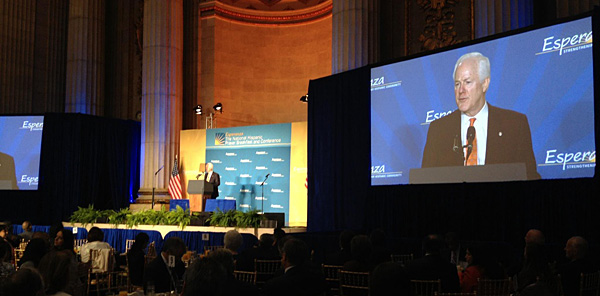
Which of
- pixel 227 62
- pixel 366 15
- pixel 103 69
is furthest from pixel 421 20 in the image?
pixel 103 69

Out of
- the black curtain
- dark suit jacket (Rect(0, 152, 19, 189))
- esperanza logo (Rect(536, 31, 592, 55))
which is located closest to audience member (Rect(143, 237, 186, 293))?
the black curtain

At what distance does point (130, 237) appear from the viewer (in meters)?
13.2

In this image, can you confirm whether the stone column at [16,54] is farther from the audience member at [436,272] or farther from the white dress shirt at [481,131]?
the audience member at [436,272]

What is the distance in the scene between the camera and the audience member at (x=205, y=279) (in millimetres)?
3467

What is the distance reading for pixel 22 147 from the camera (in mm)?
16875

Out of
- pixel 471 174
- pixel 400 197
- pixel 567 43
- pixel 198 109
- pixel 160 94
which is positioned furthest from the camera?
pixel 198 109

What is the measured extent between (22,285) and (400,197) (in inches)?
313

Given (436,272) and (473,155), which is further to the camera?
(473,155)

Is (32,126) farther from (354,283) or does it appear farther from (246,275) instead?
(354,283)

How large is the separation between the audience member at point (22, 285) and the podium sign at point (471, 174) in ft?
23.0

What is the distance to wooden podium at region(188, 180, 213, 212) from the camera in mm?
14625

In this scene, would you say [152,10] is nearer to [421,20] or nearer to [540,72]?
[421,20]

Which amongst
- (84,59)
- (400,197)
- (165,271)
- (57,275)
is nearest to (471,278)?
(165,271)

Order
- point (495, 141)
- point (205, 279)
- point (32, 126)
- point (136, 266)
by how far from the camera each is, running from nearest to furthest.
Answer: point (205, 279), point (136, 266), point (495, 141), point (32, 126)
